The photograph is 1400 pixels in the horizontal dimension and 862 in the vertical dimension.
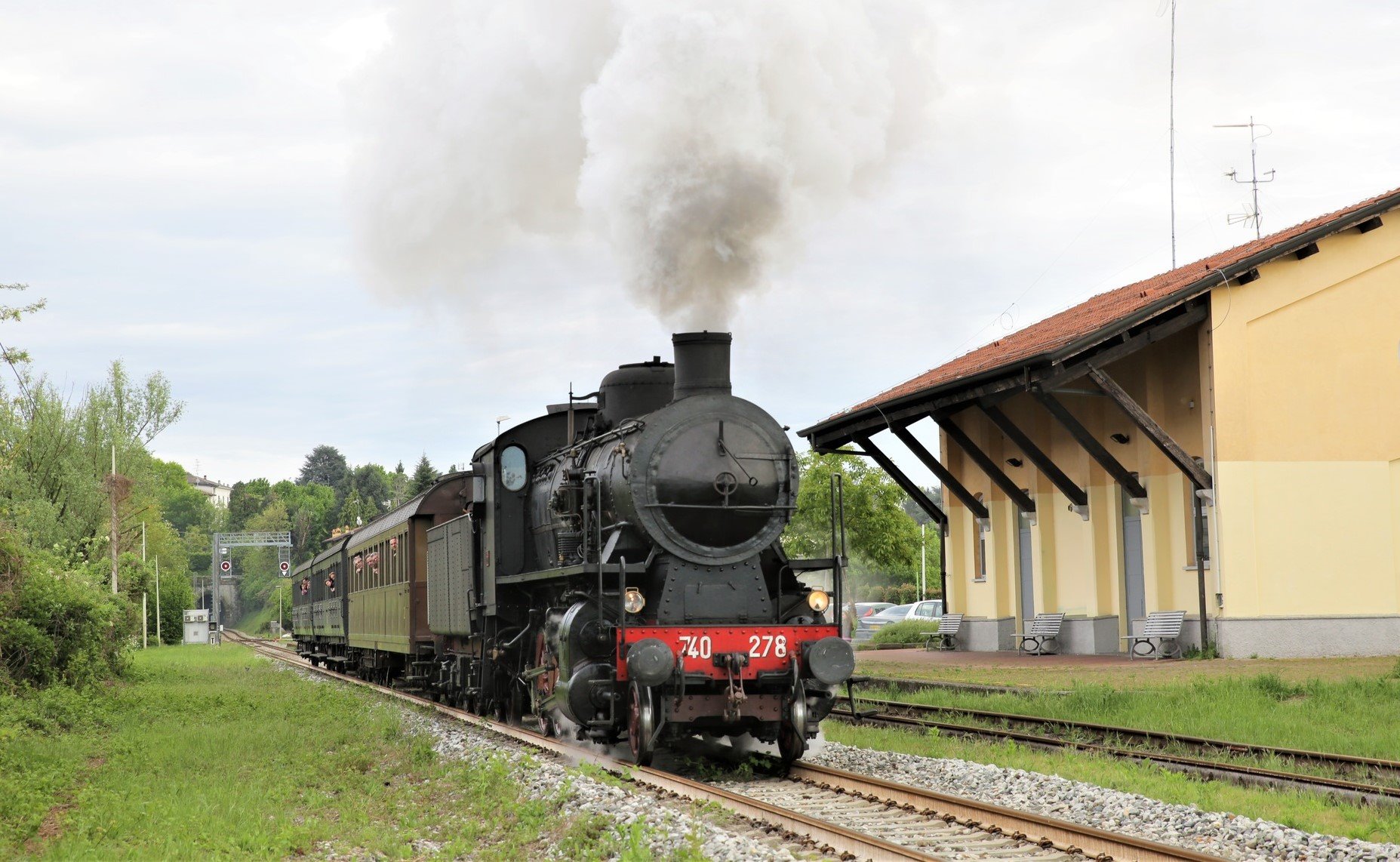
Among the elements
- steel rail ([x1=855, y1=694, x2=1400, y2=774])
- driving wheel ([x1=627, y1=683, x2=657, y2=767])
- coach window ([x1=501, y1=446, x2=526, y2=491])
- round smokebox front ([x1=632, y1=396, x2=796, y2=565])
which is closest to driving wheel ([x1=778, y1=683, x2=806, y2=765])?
driving wheel ([x1=627, y1=683, x2=657, y2=767])

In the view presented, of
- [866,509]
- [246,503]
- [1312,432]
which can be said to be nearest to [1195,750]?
[1312,432]

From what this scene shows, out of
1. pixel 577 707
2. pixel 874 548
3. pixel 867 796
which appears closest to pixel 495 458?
pixel 577 707

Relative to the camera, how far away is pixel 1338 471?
65.0ft

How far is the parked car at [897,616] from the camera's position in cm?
3725

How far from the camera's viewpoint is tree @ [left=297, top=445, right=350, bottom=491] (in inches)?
6216

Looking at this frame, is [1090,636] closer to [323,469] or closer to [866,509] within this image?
[866,509]

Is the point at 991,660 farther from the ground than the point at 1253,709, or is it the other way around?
the point at 1253,709

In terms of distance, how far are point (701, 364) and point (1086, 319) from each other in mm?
12840

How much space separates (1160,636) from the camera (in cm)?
2003

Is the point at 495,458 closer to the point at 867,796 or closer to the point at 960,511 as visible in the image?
the point at 867,796

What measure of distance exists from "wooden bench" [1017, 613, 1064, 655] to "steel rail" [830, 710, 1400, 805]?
10456 millimetres

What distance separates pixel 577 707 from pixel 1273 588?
12.8m

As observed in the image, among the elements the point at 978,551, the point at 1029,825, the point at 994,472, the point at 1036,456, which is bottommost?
the point at 1029,825

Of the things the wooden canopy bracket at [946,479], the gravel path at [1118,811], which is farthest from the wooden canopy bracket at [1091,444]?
the gravel path at [1118,811]
